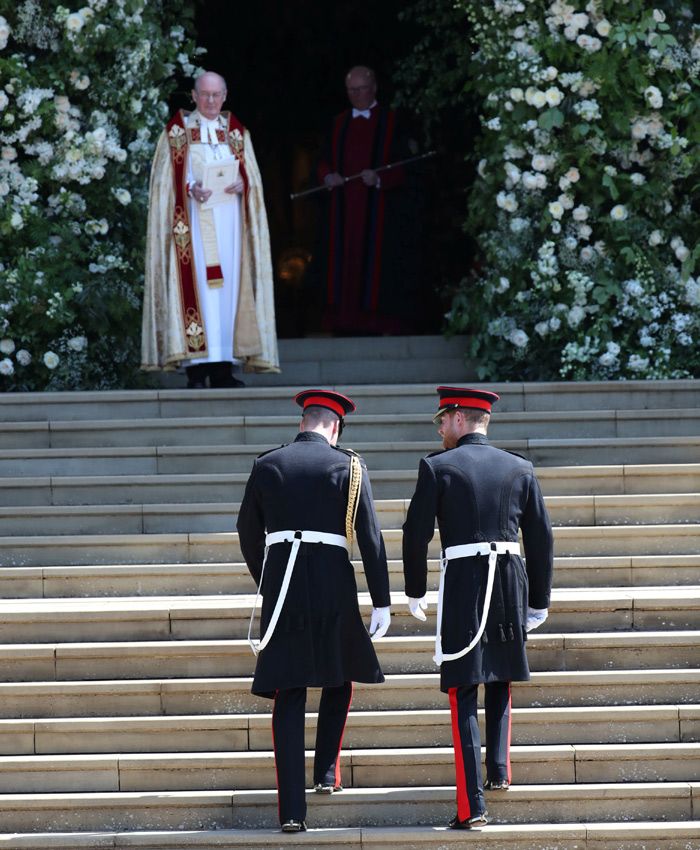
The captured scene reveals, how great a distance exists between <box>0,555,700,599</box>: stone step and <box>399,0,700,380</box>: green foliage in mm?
2591

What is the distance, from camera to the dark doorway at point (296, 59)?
1385cm

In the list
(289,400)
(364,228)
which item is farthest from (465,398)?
(364,228)

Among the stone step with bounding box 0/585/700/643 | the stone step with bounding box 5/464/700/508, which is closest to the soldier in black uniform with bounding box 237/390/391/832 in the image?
the stone step with bounding box 0/585/700/643

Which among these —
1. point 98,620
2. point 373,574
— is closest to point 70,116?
point 98,620

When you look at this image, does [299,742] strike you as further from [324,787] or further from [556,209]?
[556,209]

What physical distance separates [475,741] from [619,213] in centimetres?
489

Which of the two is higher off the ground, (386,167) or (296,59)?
(296,59)

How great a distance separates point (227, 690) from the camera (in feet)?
24.1

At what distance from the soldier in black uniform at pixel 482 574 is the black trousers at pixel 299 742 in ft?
1.42

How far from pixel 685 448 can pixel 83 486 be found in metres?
2.99

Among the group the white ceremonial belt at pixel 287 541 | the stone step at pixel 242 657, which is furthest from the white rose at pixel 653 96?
the white ceremonial belt at pixel 287 541

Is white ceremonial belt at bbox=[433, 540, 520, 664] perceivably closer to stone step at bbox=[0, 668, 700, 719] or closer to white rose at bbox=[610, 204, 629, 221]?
stone step at bbox=[0, 668, 700, 719]

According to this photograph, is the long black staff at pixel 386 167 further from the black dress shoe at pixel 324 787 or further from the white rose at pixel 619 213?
the black dress shoe at pixel 324 787

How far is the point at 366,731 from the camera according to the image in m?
7.23
